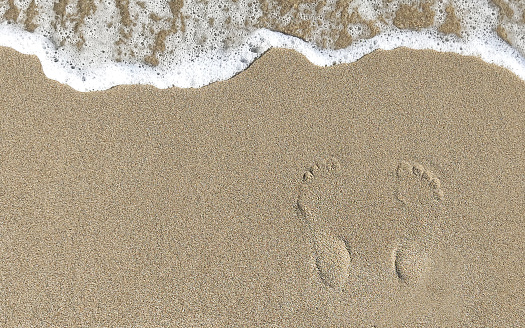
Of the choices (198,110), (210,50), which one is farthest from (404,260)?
(210,50)

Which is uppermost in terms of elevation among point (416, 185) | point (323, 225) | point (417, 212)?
point (416, 185)

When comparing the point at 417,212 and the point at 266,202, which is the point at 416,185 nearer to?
the point at 417,212

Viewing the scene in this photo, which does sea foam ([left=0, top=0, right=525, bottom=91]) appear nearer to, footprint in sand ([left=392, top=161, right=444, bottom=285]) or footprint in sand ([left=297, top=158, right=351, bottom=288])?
footprint in sand ([left=297, top=158, right=351, bottom=288])

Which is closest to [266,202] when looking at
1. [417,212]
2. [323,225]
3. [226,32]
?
[323,225]

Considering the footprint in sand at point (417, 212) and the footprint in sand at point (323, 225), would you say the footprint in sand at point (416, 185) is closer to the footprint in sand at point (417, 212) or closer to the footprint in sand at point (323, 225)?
the footprint in sand at point (417, 212)

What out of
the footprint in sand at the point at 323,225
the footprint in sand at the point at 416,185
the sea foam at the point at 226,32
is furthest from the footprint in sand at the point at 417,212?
the sea foam at the point at 226,32

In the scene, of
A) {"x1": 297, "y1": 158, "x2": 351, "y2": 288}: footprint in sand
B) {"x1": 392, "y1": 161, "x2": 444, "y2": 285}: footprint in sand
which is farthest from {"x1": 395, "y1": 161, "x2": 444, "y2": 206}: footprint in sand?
{"x1": 297, "y1": 158, "x2": 351, "y2": 288}: footprint in sand
